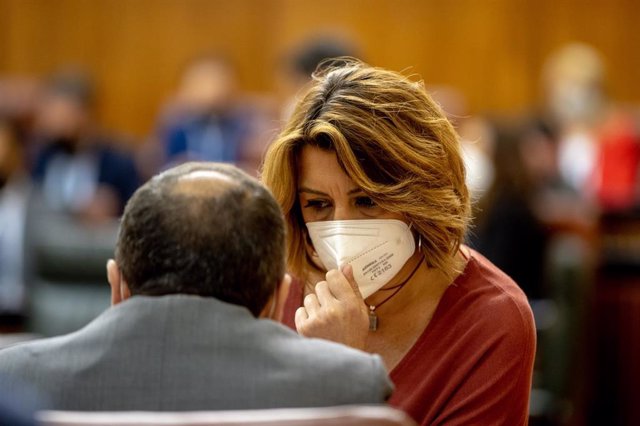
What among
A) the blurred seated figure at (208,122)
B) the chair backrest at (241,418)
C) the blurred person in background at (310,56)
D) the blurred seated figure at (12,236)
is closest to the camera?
the chair backrest at (241,418)

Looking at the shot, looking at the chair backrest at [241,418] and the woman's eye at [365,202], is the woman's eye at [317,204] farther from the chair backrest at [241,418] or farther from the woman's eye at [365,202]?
the chair backrest at [241,418]

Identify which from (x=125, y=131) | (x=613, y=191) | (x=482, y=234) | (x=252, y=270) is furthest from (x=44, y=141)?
(x=252, y=270)

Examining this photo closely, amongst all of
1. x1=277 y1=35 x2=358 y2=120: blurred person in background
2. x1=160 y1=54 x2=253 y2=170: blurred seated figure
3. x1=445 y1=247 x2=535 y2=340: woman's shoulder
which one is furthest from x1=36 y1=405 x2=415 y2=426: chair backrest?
x1=160 y1=54 x2=253 y2=170: blurred seated figure

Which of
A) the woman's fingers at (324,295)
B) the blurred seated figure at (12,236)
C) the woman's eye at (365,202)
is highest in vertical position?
the woman's eye at (365,202)

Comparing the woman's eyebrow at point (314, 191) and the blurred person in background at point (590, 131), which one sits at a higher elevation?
the woman's eyebrow at point (314, 191)

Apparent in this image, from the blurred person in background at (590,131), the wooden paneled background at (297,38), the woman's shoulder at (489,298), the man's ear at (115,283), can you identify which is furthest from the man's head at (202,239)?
the wooden paneled background at (297,38)

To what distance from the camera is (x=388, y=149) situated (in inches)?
85.2

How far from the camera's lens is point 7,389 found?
4.98 ft

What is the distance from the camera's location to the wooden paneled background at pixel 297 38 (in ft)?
26.8

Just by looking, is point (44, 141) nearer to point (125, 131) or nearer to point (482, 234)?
point (125, 131)

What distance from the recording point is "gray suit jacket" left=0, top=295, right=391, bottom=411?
1528 millimetres

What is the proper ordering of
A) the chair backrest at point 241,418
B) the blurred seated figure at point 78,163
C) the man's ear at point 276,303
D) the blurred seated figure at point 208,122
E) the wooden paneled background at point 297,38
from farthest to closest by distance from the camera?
1. the wooden paneled background at point 297,38
2. the blurred seated figure at point 78,163
3. the blurred seated figure at point 208,122
4. the man's ear at point 276,303
5. the chair backrest at point 241,418

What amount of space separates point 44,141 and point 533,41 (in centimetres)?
380

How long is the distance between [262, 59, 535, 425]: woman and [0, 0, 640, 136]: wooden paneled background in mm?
5913
